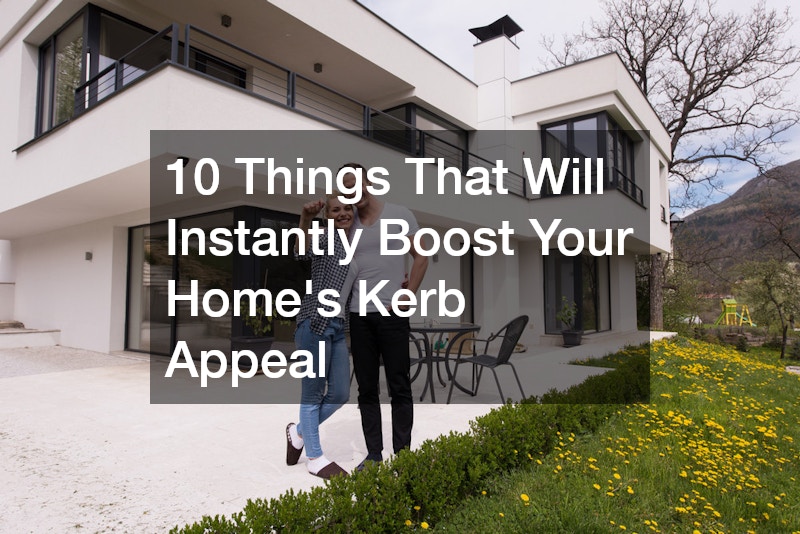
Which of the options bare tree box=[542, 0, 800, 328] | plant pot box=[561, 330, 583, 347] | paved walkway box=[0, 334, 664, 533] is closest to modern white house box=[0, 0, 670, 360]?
plant pot box=[561, 330, 583, 347]

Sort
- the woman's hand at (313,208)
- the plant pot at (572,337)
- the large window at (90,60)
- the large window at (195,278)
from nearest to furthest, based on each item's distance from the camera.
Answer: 1. the woman's hand at (313,208)
2. the large window at (90,60)
3. the large window at (195,278)
4. the plant pot at (572,337)

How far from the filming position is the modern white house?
621 centimetres

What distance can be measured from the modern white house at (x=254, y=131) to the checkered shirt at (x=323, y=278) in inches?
117

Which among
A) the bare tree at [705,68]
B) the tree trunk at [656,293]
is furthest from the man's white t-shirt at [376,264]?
the bare tree at [705,68]

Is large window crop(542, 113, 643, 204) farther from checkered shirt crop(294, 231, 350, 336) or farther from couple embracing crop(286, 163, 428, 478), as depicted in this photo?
checkered shirt crop(294, 231, 350, 336)

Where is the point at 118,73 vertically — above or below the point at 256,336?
above

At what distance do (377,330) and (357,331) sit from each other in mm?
120

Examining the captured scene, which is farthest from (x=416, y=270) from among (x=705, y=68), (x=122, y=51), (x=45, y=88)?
(x=705, y=68)

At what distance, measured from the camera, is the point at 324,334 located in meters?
2.82

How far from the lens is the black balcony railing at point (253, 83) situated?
20.1ft

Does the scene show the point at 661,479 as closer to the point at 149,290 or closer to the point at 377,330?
the point at 377,330

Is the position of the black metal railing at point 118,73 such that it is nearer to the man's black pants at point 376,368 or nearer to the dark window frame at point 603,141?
the man's black pants at point 376,368

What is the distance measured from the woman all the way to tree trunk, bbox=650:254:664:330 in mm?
17051

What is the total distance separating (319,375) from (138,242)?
738cm
